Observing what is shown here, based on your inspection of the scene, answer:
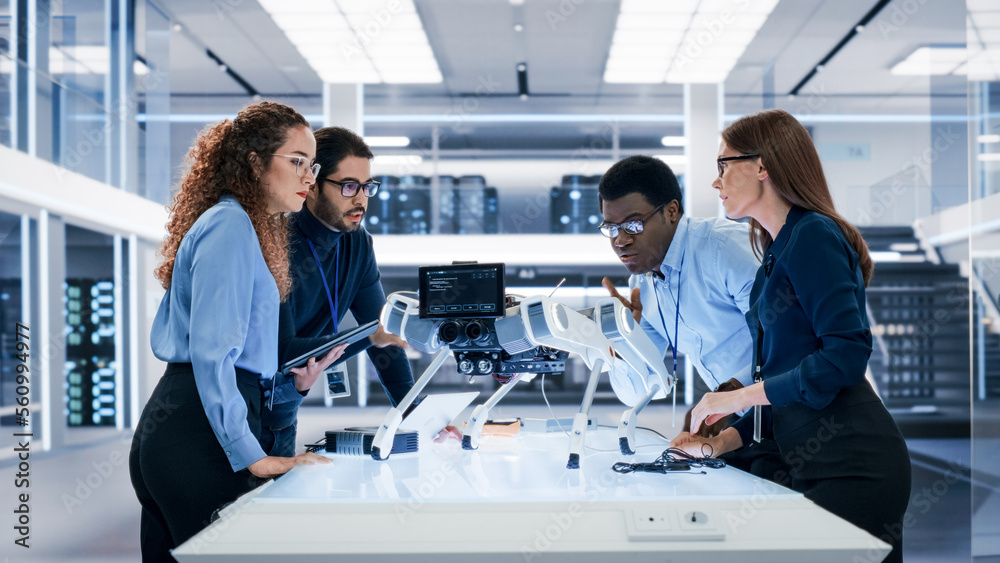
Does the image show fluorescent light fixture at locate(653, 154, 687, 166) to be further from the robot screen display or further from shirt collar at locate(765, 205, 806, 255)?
the robot screen display

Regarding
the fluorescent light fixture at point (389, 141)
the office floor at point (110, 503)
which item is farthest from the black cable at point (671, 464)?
the fluorescent light fixture at point (389, 141)

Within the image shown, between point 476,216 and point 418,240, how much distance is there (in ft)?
2.71

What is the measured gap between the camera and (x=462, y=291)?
143 cm

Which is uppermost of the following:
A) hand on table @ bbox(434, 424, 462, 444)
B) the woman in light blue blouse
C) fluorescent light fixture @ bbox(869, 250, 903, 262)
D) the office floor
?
fluorescent light fixture @ bbox(869, 250, 903, 262)

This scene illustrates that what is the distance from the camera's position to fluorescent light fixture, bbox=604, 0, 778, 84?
271 inches

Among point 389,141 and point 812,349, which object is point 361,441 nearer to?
point 812,349

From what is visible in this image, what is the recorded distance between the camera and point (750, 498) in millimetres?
1082

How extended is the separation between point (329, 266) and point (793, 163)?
4.30 ft

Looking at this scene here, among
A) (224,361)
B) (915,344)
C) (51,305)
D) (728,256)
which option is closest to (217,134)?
(224,361)

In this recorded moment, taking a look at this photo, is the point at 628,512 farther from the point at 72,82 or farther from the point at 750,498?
the point at 72,82

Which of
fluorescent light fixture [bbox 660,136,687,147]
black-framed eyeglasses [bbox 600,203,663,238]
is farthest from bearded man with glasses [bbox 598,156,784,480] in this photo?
fluorescent light fixture [bbox 660,136,687,147]

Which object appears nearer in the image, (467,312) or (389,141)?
(467,312)

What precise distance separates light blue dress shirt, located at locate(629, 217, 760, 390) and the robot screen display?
2.44ft

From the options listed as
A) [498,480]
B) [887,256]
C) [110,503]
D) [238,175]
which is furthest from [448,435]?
[887,256]
